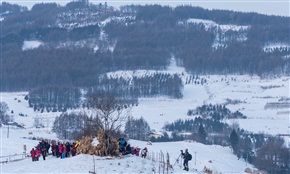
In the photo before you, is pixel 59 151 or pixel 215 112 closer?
pixel 59 151

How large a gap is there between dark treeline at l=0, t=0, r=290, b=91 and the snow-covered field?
495 cm

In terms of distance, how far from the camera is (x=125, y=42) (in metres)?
124

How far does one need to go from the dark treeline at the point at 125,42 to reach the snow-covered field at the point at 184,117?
495 centimetres

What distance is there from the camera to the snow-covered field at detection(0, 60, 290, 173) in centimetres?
1719

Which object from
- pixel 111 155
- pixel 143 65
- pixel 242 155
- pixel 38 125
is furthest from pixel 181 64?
pixel 111 155

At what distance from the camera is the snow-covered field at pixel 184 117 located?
1719 centimetres

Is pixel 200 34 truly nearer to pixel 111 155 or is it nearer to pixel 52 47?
pixel 52 47

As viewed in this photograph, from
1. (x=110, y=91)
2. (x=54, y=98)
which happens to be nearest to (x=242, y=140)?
(x=110, y=91)

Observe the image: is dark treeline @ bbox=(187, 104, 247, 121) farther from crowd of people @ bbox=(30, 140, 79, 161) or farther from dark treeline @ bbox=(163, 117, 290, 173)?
crowd of people @ bbox=(30, 140, 79, 161)

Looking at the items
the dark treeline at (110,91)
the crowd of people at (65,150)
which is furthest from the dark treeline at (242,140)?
the crowd of people at (65,150)

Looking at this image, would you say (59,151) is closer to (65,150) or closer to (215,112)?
(65,150)

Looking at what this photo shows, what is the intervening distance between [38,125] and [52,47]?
65963mm

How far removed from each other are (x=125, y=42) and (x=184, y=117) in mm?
61063

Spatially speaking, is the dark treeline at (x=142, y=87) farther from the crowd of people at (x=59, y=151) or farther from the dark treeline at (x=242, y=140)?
the crowd of people at (x=59, y=151)
